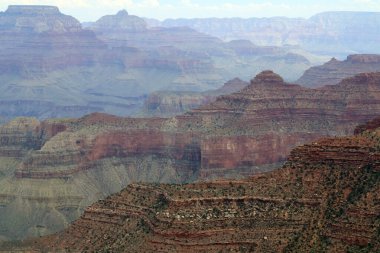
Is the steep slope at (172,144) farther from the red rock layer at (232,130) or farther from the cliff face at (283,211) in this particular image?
the cliff face at (283,211)

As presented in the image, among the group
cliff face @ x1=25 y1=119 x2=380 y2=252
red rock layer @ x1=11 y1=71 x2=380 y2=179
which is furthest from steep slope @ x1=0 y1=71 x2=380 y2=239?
cliff face @ x1=25 y1=119 x2=380 y2=252


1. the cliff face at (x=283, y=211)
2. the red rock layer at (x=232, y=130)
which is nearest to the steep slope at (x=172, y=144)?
the red rock layer at (x=232, y=130)

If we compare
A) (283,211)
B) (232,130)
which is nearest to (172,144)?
(232,130)

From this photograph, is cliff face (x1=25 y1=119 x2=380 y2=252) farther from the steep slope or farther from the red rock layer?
the red rock layer

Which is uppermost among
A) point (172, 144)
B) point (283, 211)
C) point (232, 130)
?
point (283, 211)

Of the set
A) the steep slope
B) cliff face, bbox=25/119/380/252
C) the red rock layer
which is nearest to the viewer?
cliff face, bbox=25/119/380/252

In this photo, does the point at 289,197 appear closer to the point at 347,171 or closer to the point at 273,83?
the point at 347,171

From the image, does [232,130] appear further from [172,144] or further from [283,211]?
[283,211]
